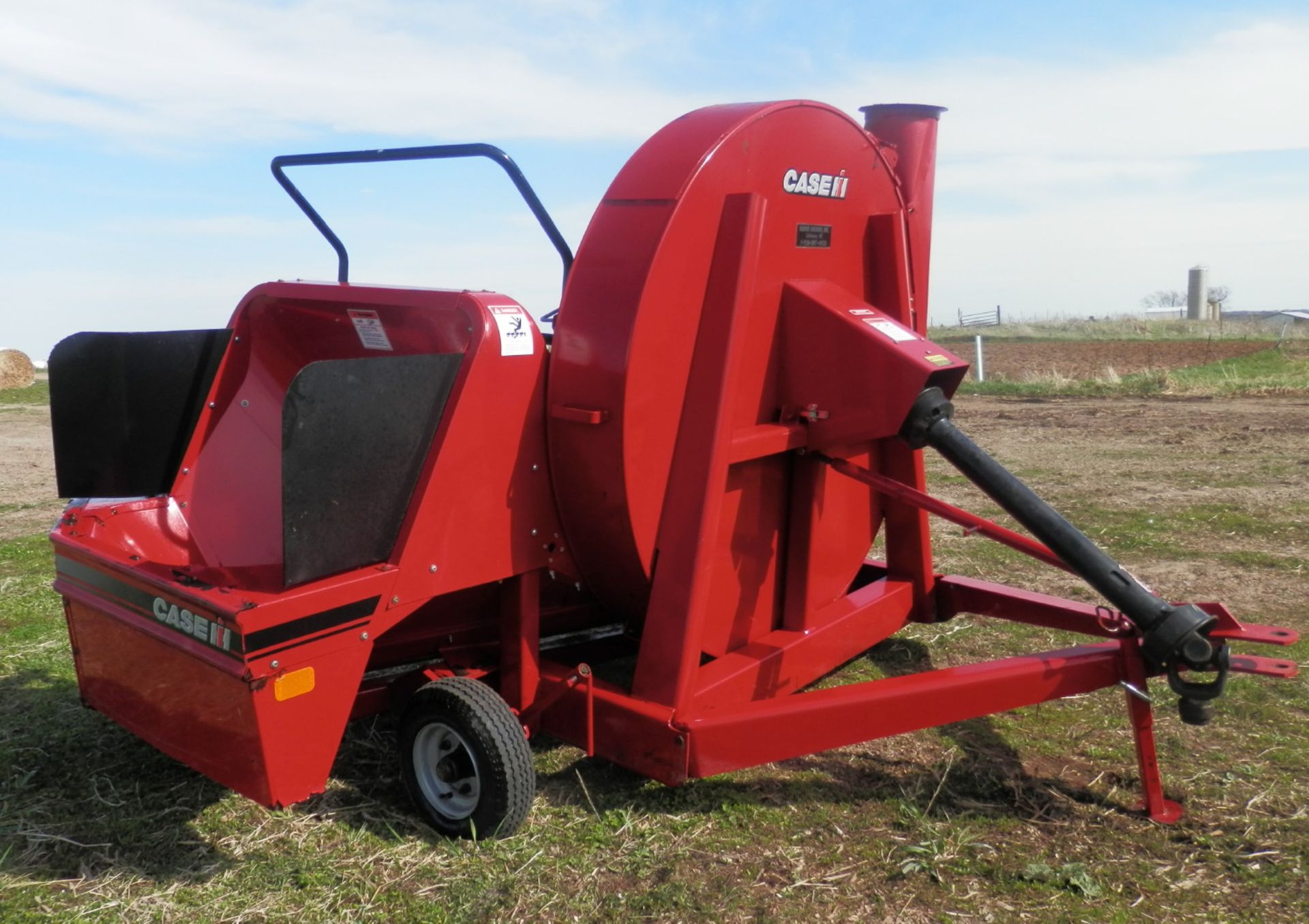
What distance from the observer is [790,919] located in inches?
114

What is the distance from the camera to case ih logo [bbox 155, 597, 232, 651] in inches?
114

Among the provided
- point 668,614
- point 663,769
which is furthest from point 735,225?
point 663,769

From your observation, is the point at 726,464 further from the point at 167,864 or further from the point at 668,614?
the point at 167,864

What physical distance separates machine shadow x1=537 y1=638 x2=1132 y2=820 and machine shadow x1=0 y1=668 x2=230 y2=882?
3.68ft

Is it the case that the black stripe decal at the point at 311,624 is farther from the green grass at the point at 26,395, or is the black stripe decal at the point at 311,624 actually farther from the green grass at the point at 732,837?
the green grass at the point at 26,395

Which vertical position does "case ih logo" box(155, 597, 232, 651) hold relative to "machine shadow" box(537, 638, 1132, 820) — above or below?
above

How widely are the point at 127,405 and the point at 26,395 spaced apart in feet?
48.5

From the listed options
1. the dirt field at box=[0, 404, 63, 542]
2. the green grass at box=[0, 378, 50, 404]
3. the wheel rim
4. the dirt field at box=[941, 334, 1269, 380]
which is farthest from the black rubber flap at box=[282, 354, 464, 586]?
the dirt field at box=[941, 334, 1269, 380]

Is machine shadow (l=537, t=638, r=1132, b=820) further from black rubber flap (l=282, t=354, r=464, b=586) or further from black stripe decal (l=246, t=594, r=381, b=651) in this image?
black rubber flap (l=282, t=354, r=464, b=586)

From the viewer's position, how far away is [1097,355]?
2223 cm

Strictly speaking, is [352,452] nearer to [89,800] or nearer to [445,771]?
[445,771]

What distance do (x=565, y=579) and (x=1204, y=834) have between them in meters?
2.06

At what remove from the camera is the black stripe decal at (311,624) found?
2844mm

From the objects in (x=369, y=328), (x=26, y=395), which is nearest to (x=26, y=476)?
(x=369, y=328)
